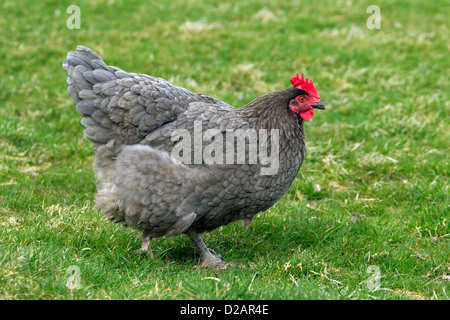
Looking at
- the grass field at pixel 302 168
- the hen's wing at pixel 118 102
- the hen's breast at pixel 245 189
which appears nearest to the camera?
the grass field at pixel 302 168

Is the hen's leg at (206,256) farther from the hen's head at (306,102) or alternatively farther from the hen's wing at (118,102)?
the hen's head at (306,102)

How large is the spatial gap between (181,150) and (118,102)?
0.70 m

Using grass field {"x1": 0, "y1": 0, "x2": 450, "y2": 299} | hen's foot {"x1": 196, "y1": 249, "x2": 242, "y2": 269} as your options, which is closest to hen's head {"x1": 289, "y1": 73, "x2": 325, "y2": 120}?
grass field {"x1": 0, "y1": 0, "x2": 450, "y2": 299}

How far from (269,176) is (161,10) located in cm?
779

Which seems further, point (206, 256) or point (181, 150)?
point (206, 256)

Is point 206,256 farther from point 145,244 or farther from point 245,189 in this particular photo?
point 245,189

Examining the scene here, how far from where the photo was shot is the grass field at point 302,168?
14.4 feet

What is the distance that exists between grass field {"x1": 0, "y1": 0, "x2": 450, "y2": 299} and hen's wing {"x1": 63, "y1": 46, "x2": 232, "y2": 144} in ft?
3.14

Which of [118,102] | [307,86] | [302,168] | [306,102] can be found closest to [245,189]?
[306,102]

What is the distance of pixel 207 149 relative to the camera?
4.70m

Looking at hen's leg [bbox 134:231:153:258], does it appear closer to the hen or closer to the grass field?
the hen

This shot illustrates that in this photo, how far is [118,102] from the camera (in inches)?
192

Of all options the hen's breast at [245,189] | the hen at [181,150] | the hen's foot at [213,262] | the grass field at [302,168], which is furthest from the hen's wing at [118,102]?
the hen's foot at [213,262]

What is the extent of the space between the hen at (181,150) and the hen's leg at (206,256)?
0.01 meters
